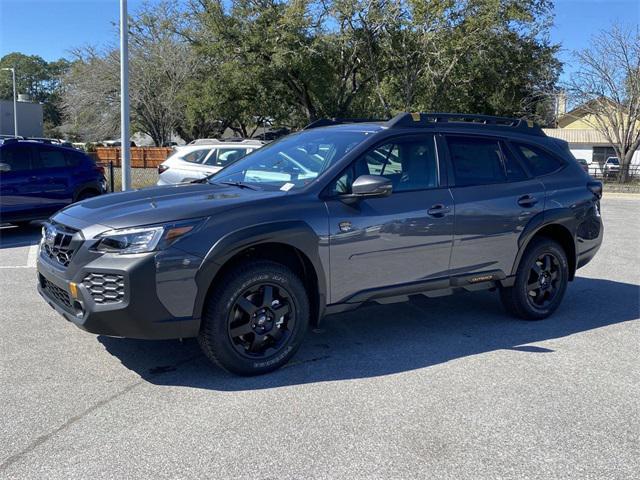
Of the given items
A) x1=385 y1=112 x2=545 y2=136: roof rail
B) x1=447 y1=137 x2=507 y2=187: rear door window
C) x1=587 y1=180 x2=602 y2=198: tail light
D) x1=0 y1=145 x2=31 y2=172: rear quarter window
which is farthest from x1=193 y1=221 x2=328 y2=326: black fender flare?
x1=0 y1=145 x2=31 y2=172: rear quarter window

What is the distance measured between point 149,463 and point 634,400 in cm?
315

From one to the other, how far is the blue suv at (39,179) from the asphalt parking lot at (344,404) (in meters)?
5.27

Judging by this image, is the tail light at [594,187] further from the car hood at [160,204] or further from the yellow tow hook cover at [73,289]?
the yellow tow hook cover at [73,289]

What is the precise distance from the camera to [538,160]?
6223mm

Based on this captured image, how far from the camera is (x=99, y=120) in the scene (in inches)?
1555

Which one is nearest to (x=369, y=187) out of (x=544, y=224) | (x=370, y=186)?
(x=370, y=186)

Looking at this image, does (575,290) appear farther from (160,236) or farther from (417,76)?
(417,76)

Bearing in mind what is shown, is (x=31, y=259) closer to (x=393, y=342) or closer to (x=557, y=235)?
(x=393, y=342)

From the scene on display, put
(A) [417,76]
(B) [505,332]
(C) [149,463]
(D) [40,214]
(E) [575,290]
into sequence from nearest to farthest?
(C) [149,463] → (B) [505,332] → (E) [575,290] → (D) [40,214] → (A) [417,76]

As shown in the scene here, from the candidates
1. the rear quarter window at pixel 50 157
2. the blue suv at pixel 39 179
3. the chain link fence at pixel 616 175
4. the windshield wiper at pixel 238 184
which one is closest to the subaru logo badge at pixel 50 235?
the windshield wiper at pixel 238 184

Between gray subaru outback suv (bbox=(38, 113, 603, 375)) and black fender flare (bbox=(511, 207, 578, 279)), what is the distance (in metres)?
0.02

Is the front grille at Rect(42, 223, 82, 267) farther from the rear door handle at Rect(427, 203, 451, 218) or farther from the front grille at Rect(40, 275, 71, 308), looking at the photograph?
the rear door handle at Rect(427, 203, 451, 218)

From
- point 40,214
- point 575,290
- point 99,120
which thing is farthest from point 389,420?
point 99,120

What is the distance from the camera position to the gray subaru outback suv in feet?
13.4
